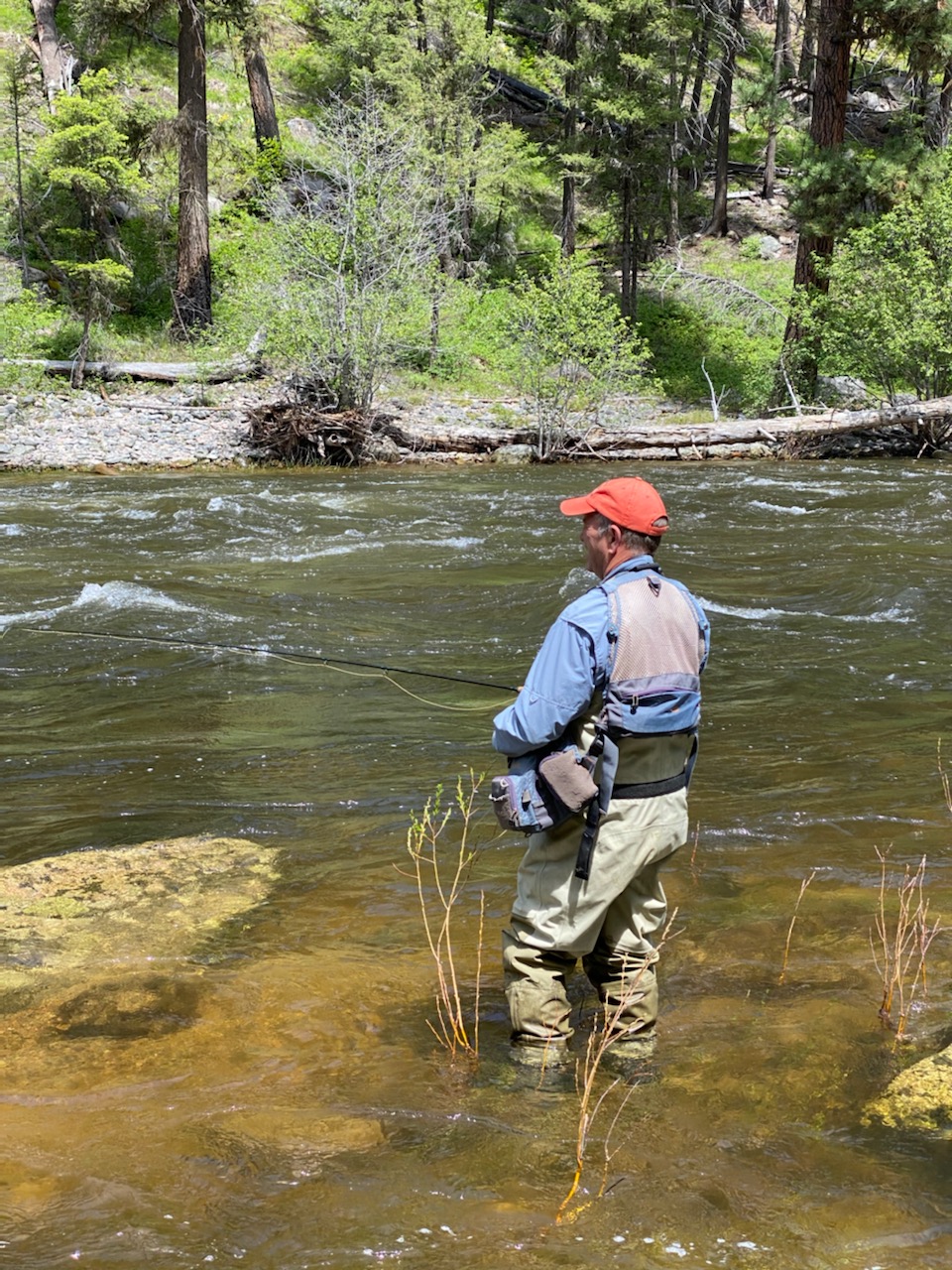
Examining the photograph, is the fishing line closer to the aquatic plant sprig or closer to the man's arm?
the aquatic plant sprig

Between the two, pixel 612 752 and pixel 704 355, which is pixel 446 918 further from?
pixel 704 355

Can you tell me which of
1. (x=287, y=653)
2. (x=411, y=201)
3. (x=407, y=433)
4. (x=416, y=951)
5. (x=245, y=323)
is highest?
(x=411, y=201)

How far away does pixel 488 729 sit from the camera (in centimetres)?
745

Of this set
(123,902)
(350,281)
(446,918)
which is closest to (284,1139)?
(446,918)

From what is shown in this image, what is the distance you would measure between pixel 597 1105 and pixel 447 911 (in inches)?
31.2

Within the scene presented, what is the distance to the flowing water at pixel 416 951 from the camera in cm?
286

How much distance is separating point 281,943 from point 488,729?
3.04 m

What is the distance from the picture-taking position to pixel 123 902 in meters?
4.90

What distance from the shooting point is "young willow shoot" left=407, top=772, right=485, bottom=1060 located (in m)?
3.78

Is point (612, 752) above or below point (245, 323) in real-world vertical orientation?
below

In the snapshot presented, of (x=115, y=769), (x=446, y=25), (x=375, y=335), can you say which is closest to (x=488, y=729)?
(x=115, y=769)

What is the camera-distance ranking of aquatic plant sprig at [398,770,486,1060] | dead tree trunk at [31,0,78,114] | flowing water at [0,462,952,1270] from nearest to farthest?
1. flowing water at [0,462,952,1270]
2. aquatic plant sprig at [398,770,486,1060]
3. dead tree trunk at [31,0,78,114]

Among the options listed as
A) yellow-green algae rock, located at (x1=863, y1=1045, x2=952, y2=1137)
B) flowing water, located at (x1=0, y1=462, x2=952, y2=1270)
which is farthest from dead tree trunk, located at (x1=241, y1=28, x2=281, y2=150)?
yellow-green algae rock, located at (x1=863, y1=1045, x2=952, y2=1137)

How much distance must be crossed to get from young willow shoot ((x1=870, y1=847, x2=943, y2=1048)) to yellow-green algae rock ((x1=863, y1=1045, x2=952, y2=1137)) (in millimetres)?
304
